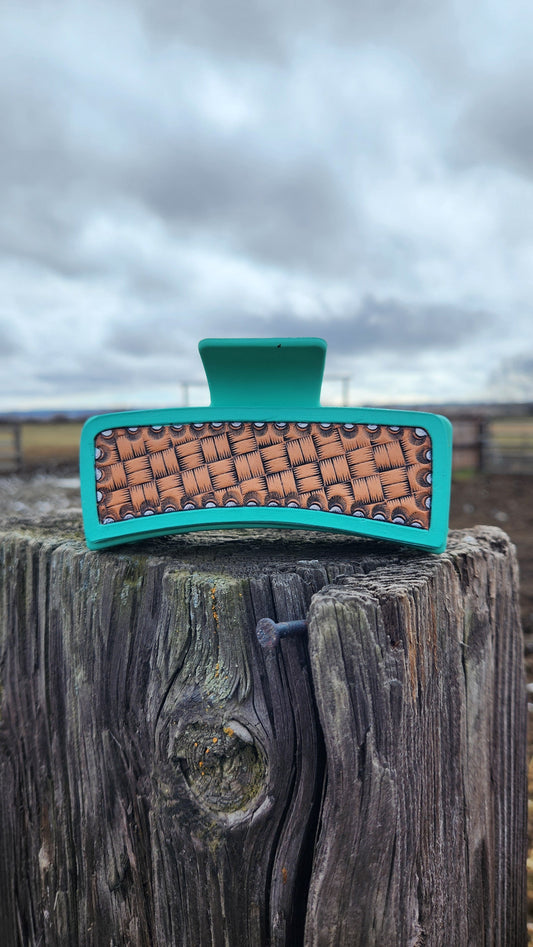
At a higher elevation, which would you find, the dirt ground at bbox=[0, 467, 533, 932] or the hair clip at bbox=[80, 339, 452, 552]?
the dirt ground at bbox=[0, 467, 533, 932]

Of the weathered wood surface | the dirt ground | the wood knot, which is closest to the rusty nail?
the weathered wood surface

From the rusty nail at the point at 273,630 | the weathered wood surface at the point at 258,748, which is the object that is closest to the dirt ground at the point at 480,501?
the weathered wood surface at the point at 258,748

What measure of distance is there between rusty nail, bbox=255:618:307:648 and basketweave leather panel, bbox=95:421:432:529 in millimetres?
252

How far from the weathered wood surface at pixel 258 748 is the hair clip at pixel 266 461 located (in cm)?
8

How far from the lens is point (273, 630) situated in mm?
949

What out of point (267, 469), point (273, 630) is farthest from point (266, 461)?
point (273, 630)

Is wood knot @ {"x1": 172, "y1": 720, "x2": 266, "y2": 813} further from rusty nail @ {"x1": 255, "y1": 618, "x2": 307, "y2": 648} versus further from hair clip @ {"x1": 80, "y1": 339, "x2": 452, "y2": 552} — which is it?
hair clip @ {"x1": 80, "y1": 339, "x2": 452, "y2": 552}

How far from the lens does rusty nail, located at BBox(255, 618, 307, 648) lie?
0.95 metres

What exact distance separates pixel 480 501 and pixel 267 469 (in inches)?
258

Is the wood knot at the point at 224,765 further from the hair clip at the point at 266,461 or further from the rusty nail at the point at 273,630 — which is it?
the hair clip at the point at 266,461

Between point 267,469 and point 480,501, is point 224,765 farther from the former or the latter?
point 480,501

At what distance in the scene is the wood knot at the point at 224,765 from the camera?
3.25 feet

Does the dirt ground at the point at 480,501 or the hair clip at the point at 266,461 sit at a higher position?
the dirt ground at the point at 480,501

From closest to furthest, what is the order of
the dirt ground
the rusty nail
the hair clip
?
the rusty nail < the hair clip < the dirt ground
